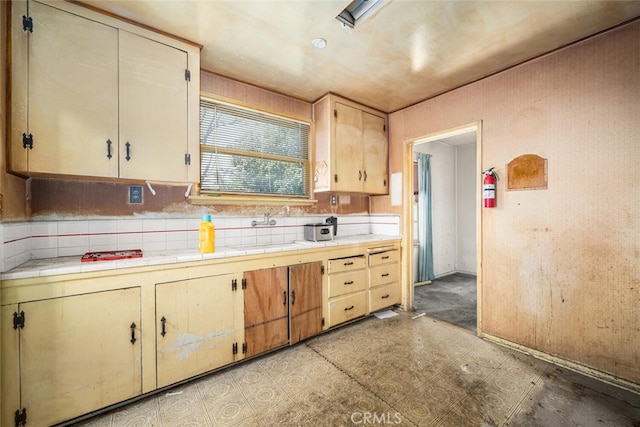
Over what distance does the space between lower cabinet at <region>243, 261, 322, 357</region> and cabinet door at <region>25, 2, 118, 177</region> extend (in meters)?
1.43

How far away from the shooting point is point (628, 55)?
1952 mm

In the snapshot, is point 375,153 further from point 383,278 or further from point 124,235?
point 124,235

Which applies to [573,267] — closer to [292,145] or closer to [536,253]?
[536,253]

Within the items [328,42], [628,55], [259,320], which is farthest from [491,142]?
[259,320]

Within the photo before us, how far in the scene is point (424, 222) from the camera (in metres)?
4.86

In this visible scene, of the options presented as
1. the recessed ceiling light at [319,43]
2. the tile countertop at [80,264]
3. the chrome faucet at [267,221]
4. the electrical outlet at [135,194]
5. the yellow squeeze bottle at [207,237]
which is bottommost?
the tile countertop at [80,264]

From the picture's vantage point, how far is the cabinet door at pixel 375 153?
11.5ft

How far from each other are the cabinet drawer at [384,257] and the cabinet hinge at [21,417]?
2.92m

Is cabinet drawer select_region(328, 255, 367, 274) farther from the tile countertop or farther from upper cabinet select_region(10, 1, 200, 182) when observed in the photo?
upper cabinet select_region(10, 1, 200, 182)

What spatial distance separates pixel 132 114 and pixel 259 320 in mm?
1934

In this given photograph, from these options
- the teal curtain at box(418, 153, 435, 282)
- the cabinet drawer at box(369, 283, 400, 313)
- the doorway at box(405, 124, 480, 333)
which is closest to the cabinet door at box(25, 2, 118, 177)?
the cabinet drawer at box(369, 283, 400, 313)

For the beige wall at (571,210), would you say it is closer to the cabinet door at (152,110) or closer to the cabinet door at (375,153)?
the cabinet door at (375,153)

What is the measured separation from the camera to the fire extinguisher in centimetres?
264

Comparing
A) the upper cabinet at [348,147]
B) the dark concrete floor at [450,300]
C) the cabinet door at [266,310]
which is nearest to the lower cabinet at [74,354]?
the cabinet door at [266,310]
